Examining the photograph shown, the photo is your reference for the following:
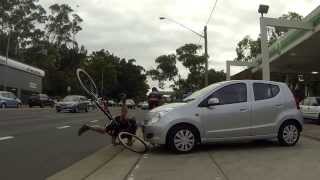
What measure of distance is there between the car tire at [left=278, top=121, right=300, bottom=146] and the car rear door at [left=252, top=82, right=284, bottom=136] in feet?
0.92

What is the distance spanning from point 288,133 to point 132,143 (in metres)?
3.57

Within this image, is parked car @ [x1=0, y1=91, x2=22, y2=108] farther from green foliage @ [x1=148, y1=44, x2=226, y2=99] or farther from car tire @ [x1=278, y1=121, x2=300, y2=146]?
car tire @ [x1=278, y1=121, x2=300, y2=146]

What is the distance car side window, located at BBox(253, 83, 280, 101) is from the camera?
13781 millimetres

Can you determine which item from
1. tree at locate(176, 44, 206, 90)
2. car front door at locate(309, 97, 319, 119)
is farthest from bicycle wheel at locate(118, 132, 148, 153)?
tree at locate(176, 44, 206, 90)

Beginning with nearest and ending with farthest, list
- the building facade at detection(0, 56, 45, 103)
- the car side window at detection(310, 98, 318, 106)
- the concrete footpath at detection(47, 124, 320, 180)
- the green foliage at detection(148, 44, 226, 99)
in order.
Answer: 1. the concrete footpath at detection(47, 124, 320, 180)
2. the car side window at detection(310, 98, 318, 106)
3. the building facade at detection(0, 56, 45, 103)
4. the green foliage at detection(148, 44, 226, 99)

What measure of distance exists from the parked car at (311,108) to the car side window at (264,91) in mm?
13632

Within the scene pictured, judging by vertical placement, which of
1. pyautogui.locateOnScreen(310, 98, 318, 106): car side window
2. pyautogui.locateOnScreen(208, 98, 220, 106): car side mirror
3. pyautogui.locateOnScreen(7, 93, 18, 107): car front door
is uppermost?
pyautogui.locateOnScreen(7, 93, 18, 107): car front door

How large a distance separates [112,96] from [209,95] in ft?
343

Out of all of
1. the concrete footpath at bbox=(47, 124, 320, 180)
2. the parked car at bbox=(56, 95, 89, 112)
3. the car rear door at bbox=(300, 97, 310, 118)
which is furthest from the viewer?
the parked car at bbox=(56, 95, 89, 112)

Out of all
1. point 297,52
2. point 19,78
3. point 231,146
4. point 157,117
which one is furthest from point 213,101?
point 19,78

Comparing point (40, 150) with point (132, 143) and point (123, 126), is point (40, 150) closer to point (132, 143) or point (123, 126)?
point (123, 126)

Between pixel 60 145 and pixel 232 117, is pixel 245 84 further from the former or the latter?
pixel 60 145

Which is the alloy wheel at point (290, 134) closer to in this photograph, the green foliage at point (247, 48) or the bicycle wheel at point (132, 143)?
the bicycle wheel at point (132, 143)

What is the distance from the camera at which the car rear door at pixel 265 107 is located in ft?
44.5
